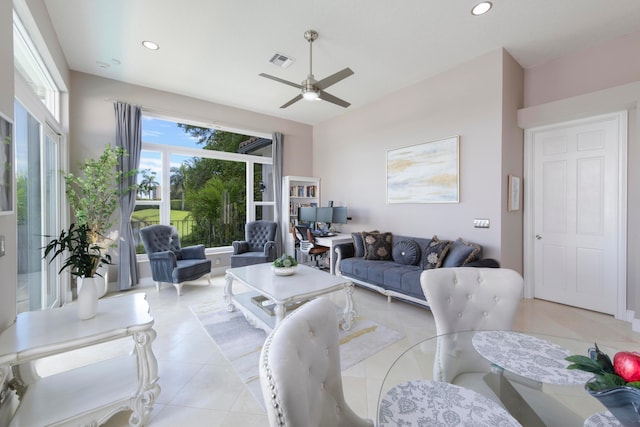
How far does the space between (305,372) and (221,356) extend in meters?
1.85

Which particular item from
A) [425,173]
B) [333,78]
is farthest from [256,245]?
[333,78]

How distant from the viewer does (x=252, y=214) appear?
17.6 ft

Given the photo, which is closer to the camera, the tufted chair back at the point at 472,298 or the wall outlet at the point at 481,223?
the tufted chair back at the point at 472,298

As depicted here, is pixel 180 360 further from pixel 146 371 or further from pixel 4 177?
pixel 4 177

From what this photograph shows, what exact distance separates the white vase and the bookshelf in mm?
3799

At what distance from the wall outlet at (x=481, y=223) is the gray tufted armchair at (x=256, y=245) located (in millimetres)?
3104

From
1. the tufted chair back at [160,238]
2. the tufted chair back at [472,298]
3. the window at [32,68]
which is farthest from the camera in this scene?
the tufted chair back at [160,238]

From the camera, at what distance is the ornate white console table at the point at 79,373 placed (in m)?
1.30

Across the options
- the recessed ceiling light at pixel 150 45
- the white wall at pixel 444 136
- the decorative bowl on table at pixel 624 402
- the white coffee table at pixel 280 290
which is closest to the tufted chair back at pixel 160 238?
the white coffee table at pixel 280 290

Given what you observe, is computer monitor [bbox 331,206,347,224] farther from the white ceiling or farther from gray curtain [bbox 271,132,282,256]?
the white ceiling

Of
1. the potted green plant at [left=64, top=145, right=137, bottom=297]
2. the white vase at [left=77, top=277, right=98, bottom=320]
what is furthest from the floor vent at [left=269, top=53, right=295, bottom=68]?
the white vase at [left=77, top=277, right=98, bottom=320]

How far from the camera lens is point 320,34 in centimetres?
283

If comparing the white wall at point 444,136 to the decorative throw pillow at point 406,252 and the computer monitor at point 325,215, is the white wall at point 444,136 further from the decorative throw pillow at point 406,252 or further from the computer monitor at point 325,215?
the computer monitor at point 325,215

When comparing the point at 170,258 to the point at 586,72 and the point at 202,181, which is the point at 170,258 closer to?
the point at 202,181
